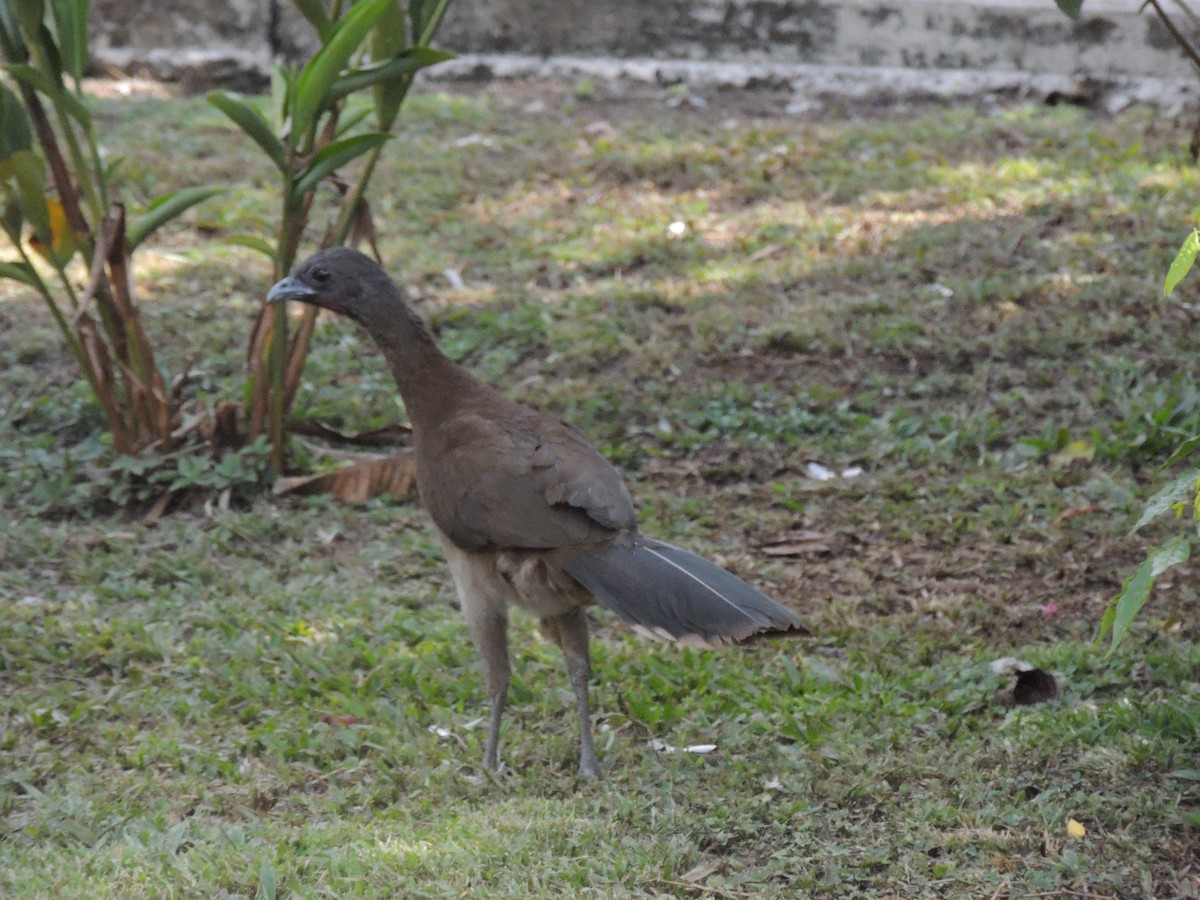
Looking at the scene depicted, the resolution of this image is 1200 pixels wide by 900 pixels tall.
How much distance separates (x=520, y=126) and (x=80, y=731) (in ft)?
20.8

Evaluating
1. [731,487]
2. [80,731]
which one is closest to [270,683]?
[80,731]

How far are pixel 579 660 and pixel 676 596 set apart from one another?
550 mm

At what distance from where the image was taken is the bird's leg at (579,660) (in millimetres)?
4168

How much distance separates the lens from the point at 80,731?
439 centimetres

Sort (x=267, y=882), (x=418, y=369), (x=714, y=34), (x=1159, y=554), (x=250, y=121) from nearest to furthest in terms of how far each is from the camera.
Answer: (x=1159, y=554)
(x=267, y=882)
(x=418, y=369)
(x=250, y=121)
(x=714, y=34)

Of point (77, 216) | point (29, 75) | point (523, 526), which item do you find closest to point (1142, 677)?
point (523, 526)

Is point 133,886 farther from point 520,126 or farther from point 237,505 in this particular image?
point 520,126

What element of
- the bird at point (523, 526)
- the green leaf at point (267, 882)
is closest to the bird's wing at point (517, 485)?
the bird at point (523, 526)

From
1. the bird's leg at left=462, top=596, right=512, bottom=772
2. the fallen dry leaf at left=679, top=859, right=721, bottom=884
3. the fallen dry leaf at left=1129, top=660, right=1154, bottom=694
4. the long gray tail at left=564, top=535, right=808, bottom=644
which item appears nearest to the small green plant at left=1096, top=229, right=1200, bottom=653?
the long gray tail at left=564, top=535, right=808, bottom=644

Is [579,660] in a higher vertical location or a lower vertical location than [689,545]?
higher

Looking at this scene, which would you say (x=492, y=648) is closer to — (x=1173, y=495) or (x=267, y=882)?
(x=267, y=882)

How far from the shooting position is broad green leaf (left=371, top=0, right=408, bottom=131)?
5531 mm

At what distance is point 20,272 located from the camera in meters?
5.60

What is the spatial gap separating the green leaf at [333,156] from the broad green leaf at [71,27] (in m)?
0.92
